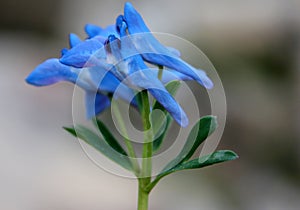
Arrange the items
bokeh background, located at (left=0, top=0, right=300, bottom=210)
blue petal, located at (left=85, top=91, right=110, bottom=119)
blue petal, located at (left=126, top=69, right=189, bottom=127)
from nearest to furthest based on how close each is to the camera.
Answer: blue petal, located at (left=126, top=69, right=189, bottom=127) < blue petal, located at (left=85, top=91, right=110, bottom=119) < bokeh background, located at (left=0, top=0, right=300, bottom=210)

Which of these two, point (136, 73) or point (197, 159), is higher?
point (136, 73)

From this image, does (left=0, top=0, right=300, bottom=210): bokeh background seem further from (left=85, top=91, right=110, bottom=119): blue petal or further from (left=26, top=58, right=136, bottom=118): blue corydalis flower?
(left=26, top=58, right=136, bottom=118): blue corydalis flower

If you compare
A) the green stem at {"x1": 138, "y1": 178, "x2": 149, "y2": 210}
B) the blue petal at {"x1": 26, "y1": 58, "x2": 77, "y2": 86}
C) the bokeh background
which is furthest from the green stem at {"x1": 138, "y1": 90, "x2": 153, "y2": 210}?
the bokeh background

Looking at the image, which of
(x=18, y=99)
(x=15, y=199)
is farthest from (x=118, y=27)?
(x=18, y=99)

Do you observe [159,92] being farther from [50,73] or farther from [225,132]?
[225,132]

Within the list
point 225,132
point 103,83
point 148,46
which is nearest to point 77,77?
point 103,83

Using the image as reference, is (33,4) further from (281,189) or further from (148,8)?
(281,189)

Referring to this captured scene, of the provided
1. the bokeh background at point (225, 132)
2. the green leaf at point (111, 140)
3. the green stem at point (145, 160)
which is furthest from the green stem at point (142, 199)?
the bokeh background at point (225, 132)
